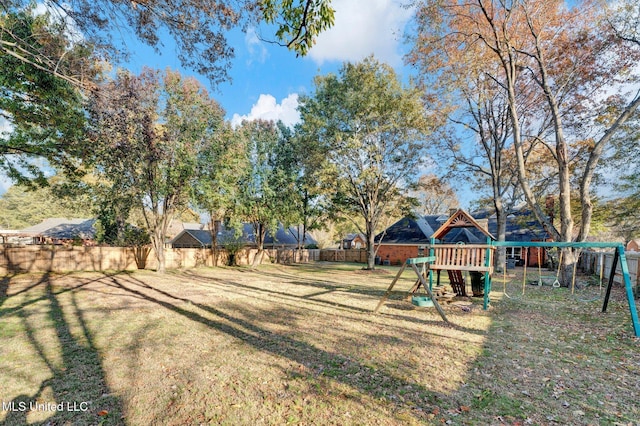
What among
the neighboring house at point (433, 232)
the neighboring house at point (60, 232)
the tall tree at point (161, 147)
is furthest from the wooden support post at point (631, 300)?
the neighboring house at point (60, 232)

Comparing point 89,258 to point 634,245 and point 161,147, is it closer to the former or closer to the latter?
point 161,147

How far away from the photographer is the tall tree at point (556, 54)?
10.9 m

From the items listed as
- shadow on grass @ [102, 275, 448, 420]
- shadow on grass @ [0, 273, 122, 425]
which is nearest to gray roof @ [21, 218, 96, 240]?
shadow on grass @ [0, 273, 122, 425]

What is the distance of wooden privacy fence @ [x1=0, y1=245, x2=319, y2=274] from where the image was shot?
15273 mm

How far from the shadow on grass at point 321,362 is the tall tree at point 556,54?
395 inches

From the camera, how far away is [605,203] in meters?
20.0

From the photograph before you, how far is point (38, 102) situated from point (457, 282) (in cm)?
1519

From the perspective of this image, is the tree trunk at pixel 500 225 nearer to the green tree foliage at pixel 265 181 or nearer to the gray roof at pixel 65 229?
the green tree foliage at pixel 265 181

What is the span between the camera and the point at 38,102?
895 cm

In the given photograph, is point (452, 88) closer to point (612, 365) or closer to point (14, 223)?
point (612, 365)

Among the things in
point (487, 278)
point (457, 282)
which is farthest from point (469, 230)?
point (487, 278)

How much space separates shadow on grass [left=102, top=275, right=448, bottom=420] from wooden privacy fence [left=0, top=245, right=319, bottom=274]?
1348 centimetres

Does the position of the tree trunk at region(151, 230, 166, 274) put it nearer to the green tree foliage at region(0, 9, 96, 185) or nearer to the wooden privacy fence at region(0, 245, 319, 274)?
the wooden privacy fence at region(0, 245, 319, 274)

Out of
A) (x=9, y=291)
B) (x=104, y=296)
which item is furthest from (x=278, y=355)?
(x=9, y=291)
